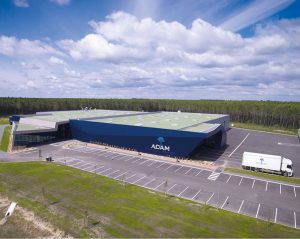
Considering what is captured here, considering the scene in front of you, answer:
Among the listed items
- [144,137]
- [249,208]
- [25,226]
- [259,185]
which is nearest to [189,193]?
[249,208]

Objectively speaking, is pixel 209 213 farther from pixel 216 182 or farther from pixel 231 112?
pixel 231 112

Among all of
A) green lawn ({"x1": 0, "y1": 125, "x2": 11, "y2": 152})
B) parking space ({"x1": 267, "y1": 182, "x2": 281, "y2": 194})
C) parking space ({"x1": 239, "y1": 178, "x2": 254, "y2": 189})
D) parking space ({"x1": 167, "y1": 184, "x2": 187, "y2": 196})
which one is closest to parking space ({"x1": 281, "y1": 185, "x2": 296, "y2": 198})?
parking space ({"x1": 267, "y1": 182, "x2": 281, "y2": 194})

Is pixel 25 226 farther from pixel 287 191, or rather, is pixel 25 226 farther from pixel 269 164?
pixel 269 164

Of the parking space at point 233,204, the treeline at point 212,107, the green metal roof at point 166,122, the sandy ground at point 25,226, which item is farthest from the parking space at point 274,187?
the treeline at point 212,107

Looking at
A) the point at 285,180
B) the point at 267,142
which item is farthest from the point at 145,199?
Answer: the point at 267,142

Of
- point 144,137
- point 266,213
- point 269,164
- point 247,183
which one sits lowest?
point 266,213

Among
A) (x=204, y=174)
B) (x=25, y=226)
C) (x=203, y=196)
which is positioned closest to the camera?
(x=25, y=226)

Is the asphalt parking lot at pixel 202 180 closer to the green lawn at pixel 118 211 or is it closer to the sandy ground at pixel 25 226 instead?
the green lawn at pixel 118 211
